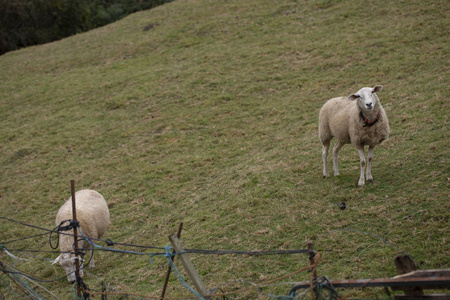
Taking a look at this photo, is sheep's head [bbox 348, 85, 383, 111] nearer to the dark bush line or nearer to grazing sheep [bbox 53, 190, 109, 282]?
grazing sheep [bbox 53, 190, 109, 282]

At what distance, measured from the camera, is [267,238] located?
7609mm

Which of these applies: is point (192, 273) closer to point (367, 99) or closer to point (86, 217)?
point (86, 217)

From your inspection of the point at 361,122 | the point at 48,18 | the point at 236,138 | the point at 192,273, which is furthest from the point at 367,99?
the point at 48,18

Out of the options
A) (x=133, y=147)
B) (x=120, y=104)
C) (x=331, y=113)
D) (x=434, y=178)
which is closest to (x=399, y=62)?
(x=331, y=113)

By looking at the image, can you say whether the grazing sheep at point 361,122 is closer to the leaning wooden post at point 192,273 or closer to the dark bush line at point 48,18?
the leaning wooden post at point 192,273

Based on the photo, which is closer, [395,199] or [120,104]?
[395,199]

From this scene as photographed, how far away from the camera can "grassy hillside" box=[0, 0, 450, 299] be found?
23.4 feet

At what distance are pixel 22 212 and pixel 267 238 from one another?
906 centimetres

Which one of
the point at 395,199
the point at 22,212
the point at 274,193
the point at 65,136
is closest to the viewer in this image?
the point at 395,199

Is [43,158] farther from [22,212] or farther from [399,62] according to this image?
[399,62]

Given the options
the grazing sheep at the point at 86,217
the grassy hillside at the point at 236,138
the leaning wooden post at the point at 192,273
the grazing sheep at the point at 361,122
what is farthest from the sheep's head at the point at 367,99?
the grazing sheep at the point at 86,217

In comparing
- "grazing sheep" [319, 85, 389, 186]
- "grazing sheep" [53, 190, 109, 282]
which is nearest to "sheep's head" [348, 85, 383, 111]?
"grazing sheep" [319, 85, 389, 186]

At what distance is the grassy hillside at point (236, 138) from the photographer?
714cm

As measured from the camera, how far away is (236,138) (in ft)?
48.9
